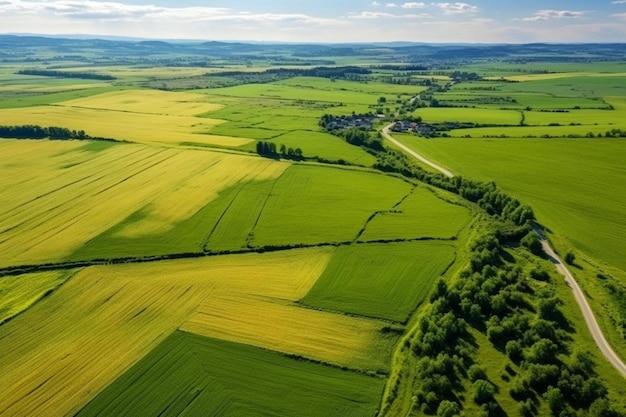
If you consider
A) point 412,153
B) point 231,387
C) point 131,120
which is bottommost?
point 231,387

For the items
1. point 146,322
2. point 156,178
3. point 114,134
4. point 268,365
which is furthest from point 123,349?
point 114,134

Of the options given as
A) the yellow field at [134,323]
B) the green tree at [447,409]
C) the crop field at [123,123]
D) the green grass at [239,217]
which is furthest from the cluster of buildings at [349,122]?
the green tree at [447,409]

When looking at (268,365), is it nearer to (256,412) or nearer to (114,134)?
(256,412)

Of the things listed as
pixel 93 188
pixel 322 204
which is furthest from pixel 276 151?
pixel 93 188

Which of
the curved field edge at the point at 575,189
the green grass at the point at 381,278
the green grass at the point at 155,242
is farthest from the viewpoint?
the green grass at the point at 155,242

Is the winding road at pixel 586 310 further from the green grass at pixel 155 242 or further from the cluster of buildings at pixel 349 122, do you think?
A: the cluster of buildings at pixel 349 122

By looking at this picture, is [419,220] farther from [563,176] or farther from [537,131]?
[537,131]
